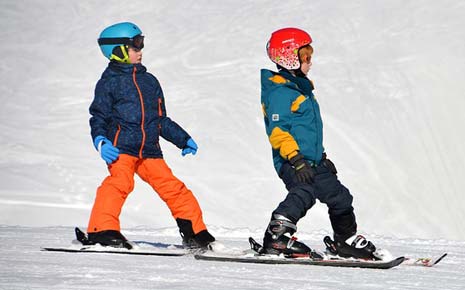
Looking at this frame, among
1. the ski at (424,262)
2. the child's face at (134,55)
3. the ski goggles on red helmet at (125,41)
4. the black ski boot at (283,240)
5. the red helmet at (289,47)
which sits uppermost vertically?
the ski goggles on red helmet at (125,41)

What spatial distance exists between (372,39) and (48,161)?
4737 millimetres

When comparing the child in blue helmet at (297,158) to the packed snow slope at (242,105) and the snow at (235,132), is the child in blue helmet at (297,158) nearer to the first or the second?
the snow at (235,132)

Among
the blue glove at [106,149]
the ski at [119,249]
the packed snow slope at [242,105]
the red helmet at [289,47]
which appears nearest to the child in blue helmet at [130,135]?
the blue glove at [106,149]

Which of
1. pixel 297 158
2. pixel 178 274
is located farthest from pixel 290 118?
pixel 178 274

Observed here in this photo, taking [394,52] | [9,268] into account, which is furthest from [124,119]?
[394,52]

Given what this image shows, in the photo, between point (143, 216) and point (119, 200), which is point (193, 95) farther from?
point (119, 200)

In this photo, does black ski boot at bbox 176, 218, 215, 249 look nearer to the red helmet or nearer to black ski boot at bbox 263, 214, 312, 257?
black ski boot at bbox 263, 214, 312, 257

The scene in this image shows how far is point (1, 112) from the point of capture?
34.6ft

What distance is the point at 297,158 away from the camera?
5.29 meters

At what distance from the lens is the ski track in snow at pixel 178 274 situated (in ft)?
12.6

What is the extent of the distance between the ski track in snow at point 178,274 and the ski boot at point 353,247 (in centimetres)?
32

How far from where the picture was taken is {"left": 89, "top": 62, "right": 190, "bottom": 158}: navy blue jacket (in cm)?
578

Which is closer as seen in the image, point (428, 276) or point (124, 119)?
point (428, 276)

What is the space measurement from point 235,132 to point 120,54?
367 cm
